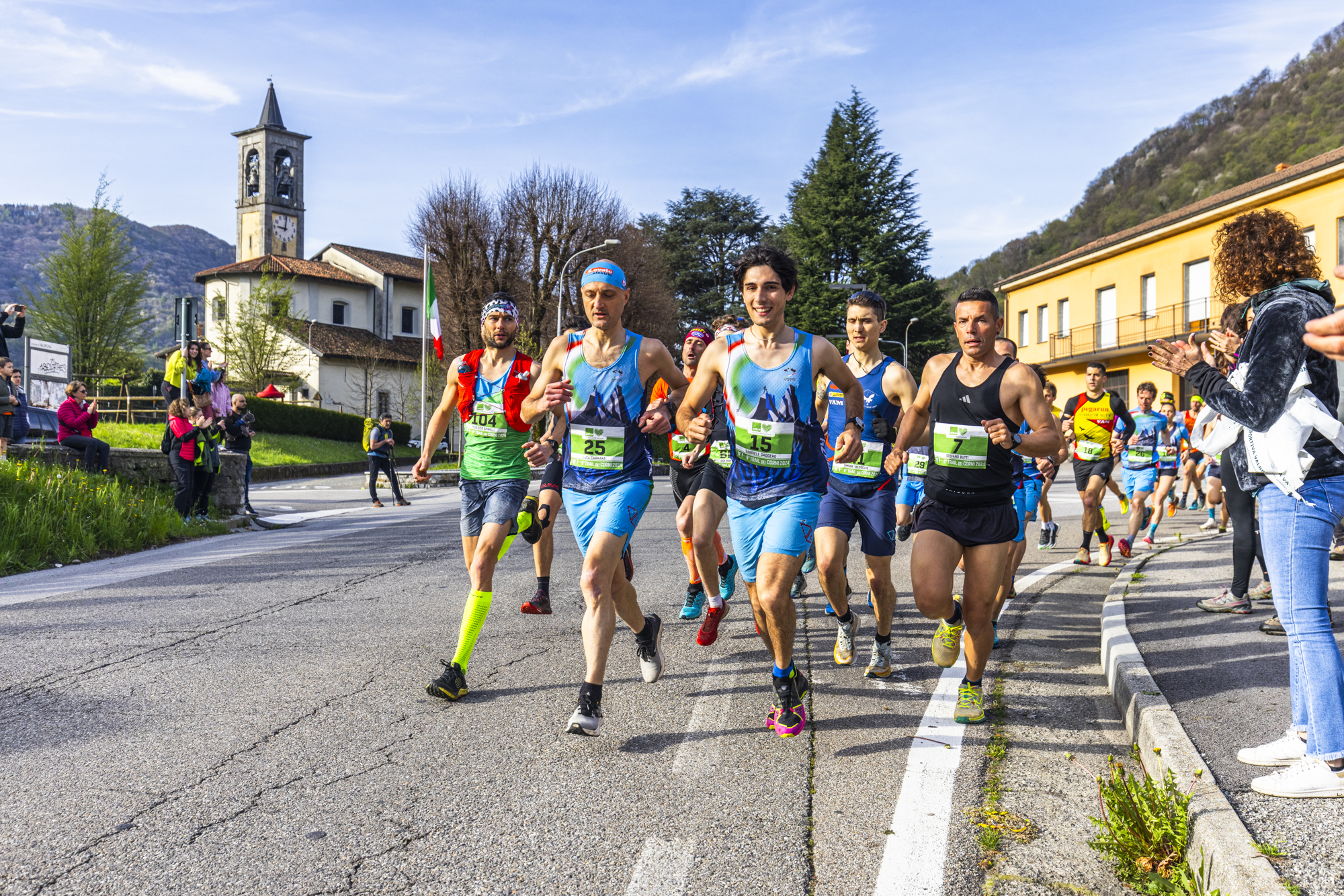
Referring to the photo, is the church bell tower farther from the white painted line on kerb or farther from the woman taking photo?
the white painted line on kerb

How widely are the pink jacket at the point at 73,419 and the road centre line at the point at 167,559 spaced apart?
236 centimetres

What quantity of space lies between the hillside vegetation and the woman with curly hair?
5613cm

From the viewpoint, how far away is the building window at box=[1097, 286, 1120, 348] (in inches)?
1571

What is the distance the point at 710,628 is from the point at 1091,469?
613cm

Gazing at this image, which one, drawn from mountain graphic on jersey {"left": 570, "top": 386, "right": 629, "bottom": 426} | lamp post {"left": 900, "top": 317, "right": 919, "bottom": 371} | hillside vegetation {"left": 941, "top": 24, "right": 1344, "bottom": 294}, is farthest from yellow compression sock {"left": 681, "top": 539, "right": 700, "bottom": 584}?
hillside vegetation {"left": 941, "top": 24, "right": 1344, "bottom": 294}

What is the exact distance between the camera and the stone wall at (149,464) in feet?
39.3

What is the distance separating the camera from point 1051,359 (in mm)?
43812

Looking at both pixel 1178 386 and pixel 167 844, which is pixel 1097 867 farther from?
pixel 1178 386

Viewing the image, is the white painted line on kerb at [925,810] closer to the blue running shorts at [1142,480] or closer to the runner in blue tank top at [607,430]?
the runner in blue tank top at [607,430]

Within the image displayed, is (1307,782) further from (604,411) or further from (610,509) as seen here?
(604,411)

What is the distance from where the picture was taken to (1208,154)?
67.8m

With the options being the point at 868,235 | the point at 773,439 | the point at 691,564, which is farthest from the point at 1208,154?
the point at 773,439

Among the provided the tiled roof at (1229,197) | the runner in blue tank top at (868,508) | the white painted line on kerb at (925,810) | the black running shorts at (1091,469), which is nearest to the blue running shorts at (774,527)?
the runner in blue tank top at (868,508)

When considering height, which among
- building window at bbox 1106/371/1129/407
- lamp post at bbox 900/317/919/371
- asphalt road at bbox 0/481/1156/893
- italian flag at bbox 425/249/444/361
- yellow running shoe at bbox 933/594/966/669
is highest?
lamp post at bbox 900/317/919/371
